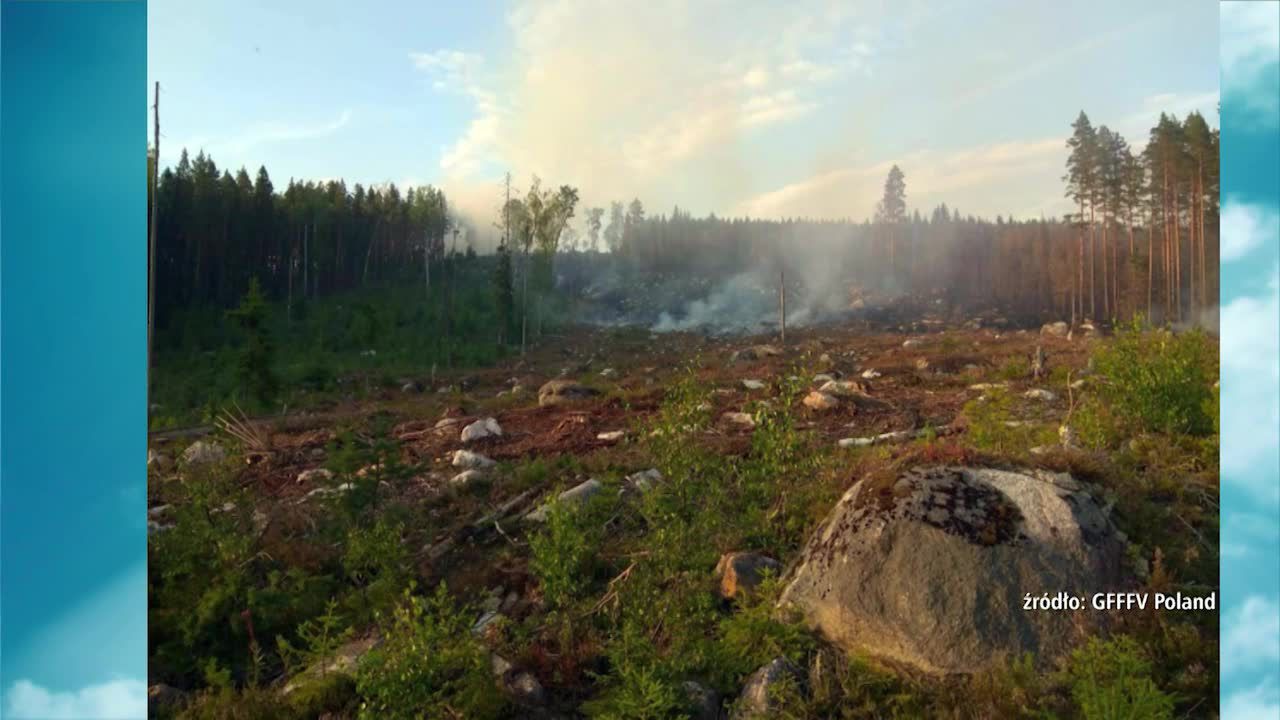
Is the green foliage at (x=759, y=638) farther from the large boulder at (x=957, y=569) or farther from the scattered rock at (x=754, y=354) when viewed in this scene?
the scattered rock at (x=754, y=354)

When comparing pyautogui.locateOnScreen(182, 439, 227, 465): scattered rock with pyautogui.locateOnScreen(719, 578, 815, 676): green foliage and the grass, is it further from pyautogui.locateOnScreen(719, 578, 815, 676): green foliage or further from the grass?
pyautogui.locateOnScreen(719, 578, 815, 676): green foliage

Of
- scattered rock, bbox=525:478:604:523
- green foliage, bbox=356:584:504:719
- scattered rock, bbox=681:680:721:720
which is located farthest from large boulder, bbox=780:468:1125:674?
scattered rock, bbox=525:478:604:523

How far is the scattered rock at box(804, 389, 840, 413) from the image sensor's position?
29.8 feet

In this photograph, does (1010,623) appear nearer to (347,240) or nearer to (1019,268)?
(1019,268)

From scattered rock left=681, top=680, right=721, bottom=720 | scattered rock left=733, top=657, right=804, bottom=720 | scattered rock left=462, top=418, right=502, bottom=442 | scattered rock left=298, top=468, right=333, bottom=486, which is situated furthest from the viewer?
scattered rock left=462, top=418, right=502, bottom=442

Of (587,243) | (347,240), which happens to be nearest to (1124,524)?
(587,243)

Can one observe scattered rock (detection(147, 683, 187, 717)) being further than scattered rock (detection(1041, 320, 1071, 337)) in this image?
No

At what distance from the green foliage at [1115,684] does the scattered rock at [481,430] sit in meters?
6.77

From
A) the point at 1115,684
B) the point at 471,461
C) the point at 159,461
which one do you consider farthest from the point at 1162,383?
the point at 159,461

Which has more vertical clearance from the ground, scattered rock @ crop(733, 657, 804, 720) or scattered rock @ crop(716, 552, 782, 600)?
scattered rock @ crop(716, 552, 782, 600)

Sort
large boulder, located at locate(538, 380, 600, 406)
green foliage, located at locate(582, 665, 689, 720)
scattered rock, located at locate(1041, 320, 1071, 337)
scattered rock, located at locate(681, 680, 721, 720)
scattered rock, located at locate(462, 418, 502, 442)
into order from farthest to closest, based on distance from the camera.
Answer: scattered rock, located at locate(1041, 320, 1071, 337) < large boulder, located at locate(538, 380, 600, 406) < scattered rock, located at locate(462, 418, 502, 442) < scattered rock, located at locate(681, 680, 721, 720) < green foliage, located at locate(582, 665, 689, 720)

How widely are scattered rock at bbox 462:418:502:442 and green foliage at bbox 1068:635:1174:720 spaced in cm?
677

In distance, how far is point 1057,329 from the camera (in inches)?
465

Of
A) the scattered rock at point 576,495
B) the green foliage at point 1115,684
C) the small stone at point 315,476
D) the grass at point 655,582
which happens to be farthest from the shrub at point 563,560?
the small stone at point 315,476
